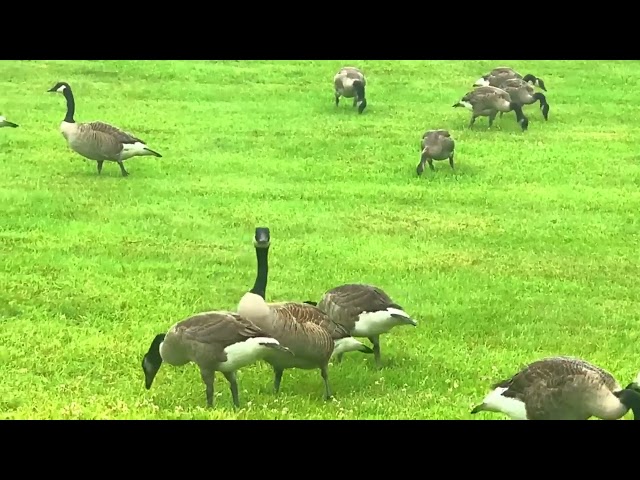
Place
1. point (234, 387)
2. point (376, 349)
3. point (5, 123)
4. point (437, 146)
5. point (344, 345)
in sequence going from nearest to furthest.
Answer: point (234, 387), point (344, 345), point (376, 349), point (437, 146), point (5, 123)

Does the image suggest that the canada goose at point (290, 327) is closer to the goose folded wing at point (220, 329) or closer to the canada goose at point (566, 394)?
the goose folded wing at point (220, 329)

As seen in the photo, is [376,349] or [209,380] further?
[376,349]

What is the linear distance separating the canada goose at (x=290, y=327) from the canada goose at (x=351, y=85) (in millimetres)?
16787

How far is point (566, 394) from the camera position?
8859 millimetres

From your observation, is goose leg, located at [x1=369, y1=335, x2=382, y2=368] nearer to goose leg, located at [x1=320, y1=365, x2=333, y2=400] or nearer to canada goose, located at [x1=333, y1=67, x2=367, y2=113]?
goose leg, located at [x1=320, y1=365, x2=333, y2=400]

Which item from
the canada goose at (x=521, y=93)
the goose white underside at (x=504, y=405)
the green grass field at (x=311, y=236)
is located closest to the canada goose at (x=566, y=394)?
the goose white underside at (x=504, y=405)

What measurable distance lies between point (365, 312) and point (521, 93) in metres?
16.2

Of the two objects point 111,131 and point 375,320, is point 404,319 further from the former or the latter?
point 111,131

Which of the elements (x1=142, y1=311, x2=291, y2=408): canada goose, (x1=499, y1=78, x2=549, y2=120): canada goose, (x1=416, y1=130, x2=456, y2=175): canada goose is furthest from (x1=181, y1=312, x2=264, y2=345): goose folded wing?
(x1=499, y1=78, x2=549, y2=120): canada goose

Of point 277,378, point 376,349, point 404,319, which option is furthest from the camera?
point 376,349

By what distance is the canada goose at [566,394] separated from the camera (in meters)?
8.77

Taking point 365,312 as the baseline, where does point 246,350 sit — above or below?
above

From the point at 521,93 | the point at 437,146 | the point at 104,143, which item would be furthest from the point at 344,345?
the point at 521,93

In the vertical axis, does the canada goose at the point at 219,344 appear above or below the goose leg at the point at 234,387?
above
